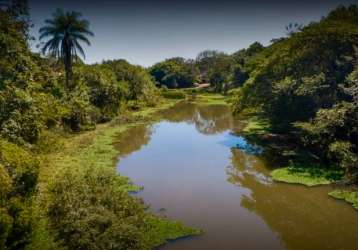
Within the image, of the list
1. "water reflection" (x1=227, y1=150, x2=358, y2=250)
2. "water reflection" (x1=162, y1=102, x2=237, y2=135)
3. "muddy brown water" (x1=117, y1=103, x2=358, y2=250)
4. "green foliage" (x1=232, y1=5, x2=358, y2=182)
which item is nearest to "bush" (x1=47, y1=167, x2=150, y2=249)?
"muddy brown water" (x1=117, y1=103, x2=358, y2=250)

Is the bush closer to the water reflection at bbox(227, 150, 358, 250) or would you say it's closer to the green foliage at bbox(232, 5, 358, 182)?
the water reflection at bbox(227, 150, 358, 250)

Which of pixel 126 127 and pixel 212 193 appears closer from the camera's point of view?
pixel 212 193

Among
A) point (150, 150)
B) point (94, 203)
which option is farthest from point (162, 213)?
point (150, 150)

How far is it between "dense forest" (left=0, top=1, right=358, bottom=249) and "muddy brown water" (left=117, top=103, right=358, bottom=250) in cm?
161

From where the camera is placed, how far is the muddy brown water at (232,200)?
574 inches

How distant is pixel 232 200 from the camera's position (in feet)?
61.7

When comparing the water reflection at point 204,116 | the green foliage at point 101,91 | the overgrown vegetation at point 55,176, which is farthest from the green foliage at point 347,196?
the green foliage at point 101,91

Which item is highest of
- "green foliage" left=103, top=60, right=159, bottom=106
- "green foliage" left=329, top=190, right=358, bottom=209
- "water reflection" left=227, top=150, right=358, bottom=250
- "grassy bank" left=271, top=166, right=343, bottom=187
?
"green foliage" left=103, top=60, right=159, bottom=106

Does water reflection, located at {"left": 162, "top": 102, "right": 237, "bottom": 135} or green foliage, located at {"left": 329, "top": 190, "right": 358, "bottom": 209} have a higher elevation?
water reflection, located at {"left": 162, "top": 102, "right": 237, "bottom": 135}

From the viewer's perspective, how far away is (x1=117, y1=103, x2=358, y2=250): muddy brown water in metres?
14.6

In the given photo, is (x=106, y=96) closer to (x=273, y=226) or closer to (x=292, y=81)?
(x=292, y=81)

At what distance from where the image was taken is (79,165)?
2342cm

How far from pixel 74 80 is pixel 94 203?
94.7 feet

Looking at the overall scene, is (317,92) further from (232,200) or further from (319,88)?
(232,200)
